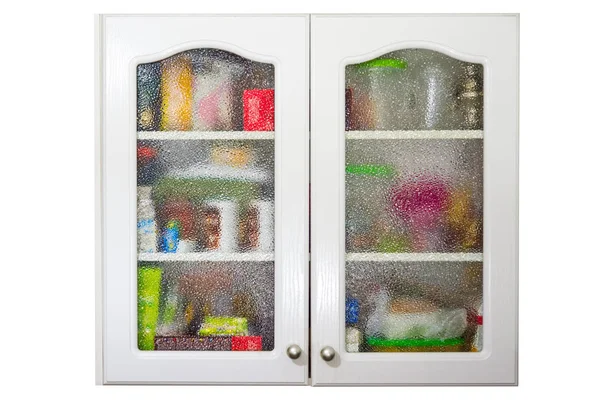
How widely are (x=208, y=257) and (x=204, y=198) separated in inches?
5.6

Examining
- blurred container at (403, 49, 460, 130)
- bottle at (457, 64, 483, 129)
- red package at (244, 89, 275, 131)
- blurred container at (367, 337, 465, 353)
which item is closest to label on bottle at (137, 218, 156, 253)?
red package at (244, 89, 275, 131)

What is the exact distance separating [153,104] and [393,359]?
2.74 feet

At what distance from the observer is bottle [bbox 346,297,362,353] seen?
1.82 meters

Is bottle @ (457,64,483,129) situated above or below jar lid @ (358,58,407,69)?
below

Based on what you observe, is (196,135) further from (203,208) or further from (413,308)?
(413,308)

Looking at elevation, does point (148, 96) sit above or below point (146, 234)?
above

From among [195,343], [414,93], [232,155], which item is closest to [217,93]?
[232,155]

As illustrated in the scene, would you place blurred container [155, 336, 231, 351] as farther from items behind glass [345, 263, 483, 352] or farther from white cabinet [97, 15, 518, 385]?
items behind glass [345, 263, 483, 352]

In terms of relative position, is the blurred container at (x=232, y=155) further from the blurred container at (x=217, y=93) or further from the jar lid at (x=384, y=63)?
the jar lid at (x=384, y=63)

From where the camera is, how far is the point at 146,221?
183cm

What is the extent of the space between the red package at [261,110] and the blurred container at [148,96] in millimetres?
224

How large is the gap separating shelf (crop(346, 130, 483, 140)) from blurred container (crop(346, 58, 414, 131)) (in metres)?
0.01

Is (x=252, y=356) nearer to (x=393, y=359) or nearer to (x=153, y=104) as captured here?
(x=393, y=359)
